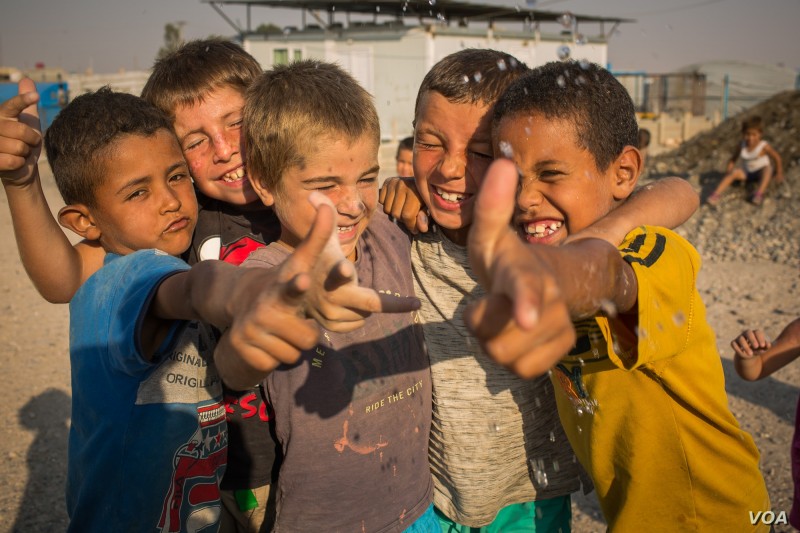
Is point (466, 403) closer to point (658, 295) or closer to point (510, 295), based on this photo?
point (658, 295)

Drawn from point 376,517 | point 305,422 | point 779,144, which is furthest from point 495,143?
point 779,144

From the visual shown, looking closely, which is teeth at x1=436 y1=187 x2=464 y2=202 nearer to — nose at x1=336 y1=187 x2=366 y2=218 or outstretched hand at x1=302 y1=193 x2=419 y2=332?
nose at x1=336 y1=187 x2=366 y2=218

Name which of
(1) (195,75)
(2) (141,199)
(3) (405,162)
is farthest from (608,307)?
(3) (405,162)

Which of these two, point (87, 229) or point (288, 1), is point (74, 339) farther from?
point (288, 1)

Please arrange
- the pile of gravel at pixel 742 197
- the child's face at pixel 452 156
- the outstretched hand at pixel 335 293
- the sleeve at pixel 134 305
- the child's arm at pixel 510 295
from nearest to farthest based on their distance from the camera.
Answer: the child's arm at pixel 510 295 → the outstretched hand at pixel 335 293 → the sleeve at pixel 134 305 → the child's face at pixel 452 156 → the pile of gravel at pixel 742 197

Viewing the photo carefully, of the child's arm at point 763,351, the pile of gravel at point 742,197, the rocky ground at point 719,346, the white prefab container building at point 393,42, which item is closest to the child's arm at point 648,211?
the child's arm at point 763,351

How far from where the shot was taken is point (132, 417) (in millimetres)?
1905

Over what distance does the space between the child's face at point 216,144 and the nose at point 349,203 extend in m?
0.57

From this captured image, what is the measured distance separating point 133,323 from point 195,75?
1264 millimetres

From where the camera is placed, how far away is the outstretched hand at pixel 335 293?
4.14 ft

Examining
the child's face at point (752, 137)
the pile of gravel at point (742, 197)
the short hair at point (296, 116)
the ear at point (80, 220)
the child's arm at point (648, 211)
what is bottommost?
the pile of gravel at point (742, 197)

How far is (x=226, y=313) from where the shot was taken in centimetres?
137

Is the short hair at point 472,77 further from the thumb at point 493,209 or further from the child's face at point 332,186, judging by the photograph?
the thumb at point 493,209

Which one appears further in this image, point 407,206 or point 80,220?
point 407,206
